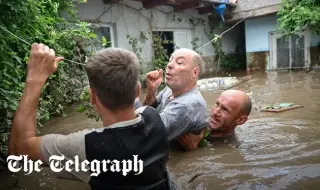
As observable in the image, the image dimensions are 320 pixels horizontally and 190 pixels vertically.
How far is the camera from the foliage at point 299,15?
32.1ft

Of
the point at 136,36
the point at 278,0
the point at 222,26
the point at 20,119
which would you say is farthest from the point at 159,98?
the point at 222,26

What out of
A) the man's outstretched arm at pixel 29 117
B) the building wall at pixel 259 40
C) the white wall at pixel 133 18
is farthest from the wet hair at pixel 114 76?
the building wall at pixel 259 40

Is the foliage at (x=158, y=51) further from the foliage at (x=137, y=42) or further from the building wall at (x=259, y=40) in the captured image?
the building wall at (x=259, y=40)

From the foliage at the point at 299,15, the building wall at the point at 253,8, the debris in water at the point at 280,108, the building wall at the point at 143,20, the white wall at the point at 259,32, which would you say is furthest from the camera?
the white wall at the point at 259,32

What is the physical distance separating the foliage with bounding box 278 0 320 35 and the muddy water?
581cm

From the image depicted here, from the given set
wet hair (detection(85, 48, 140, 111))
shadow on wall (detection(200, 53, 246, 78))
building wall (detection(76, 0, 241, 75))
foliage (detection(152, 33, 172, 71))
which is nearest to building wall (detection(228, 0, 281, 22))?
building wall (detection(76, 0, 241, 75))

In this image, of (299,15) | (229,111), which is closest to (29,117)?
(229,111)

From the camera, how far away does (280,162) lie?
2.97 m

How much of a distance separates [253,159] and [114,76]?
219 centimetres

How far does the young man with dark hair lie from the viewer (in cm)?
152

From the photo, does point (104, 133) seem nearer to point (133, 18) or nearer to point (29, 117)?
point (29, 117)

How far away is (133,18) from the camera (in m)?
9.93

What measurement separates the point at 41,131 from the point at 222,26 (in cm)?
1120

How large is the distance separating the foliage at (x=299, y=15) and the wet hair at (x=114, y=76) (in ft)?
32.2
